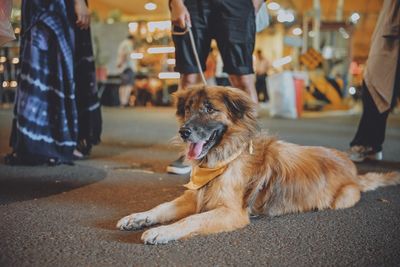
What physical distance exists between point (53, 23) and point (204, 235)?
2.38 metres

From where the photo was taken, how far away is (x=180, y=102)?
2529mm

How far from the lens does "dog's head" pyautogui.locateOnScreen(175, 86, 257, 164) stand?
87.8 inches

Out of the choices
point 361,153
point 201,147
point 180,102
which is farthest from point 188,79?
point 361,153

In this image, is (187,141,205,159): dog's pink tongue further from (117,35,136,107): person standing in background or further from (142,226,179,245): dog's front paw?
(117,35,136,107): person standing in background

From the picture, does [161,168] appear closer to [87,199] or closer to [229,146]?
[87,199]

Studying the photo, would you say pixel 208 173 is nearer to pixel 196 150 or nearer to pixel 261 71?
pixel 196 150

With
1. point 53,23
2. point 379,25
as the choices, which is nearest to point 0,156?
point 53,23

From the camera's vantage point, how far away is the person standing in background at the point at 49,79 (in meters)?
3.33

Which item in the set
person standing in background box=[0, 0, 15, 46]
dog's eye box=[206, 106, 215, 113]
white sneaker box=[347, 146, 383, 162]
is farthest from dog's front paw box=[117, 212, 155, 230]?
white sneaker box=[347, 146, 383, 162]

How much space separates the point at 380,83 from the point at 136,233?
106 inches

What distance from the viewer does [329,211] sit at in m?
2.34

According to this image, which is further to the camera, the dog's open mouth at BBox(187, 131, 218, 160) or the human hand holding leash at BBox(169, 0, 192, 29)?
the human hand holding leash at BBox(169, 0, 192, 29)

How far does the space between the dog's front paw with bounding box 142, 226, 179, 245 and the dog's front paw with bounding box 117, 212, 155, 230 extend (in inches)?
8.3

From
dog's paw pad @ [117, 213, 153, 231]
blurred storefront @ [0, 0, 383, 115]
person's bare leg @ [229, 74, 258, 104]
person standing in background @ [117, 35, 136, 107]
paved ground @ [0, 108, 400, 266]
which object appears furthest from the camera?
person standing in background @ [117, 35, 136, 107]
